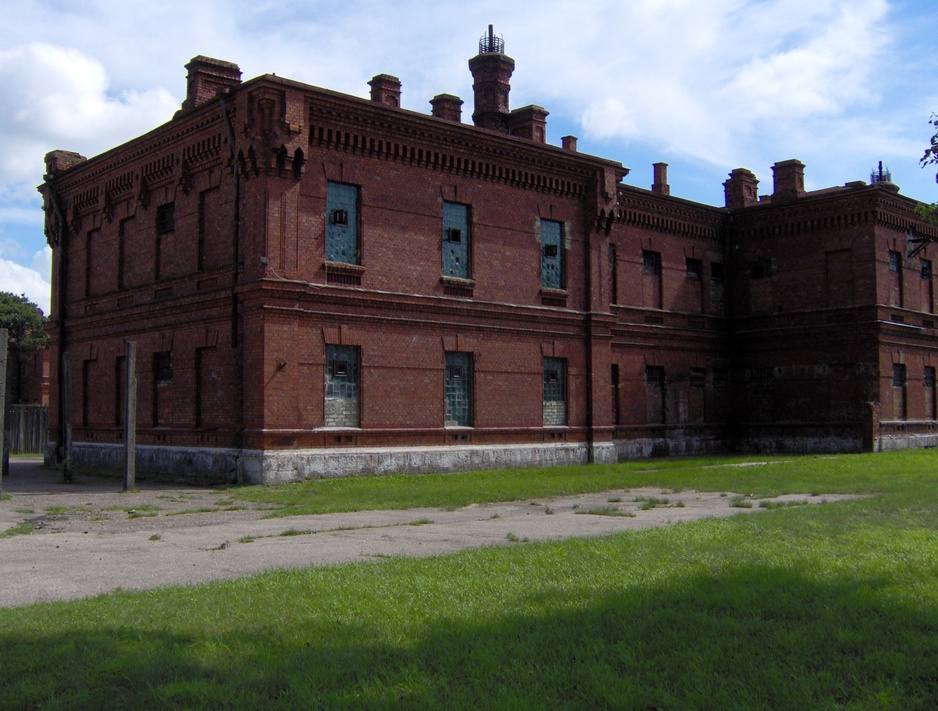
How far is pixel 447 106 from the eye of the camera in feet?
89.3

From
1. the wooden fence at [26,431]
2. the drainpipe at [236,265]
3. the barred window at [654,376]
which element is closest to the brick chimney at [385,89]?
the drainpipe at [236,265]

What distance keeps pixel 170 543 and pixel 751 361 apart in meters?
26.7

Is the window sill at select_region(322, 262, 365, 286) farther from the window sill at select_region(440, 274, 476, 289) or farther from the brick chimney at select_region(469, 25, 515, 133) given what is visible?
the brick chimney at select_region(469, 25, 515, 133)

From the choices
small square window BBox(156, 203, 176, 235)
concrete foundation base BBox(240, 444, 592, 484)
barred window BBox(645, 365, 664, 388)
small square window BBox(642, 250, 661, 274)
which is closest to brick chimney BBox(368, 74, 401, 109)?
small square window BBox(156, 203, 176, 235)

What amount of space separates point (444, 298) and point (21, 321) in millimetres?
43816

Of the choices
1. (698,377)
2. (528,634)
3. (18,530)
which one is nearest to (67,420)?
(18,530)

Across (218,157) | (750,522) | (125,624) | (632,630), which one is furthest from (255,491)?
(632,630)

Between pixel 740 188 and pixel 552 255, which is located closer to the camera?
pixel 552 255

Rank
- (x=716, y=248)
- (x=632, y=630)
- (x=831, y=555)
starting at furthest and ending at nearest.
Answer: (x=716, y=248)
(x=831, y=555)
(x=632, y=630)

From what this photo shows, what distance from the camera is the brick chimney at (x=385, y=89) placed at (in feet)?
79.6

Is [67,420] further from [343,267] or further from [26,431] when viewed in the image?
[26,431]

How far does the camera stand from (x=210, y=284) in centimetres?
2216

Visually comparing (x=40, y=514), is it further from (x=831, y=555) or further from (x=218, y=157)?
(x=831, y=555)

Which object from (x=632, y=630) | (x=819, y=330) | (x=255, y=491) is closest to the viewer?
(x=632, y=630)
